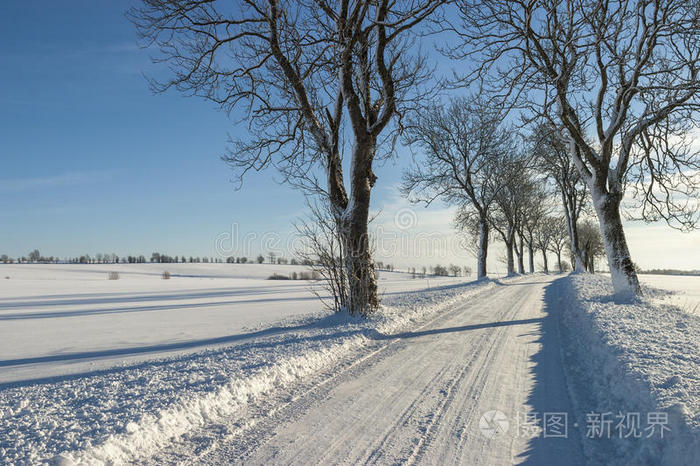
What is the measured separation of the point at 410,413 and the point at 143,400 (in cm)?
246

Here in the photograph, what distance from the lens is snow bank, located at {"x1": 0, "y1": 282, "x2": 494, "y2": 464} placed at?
269 cm

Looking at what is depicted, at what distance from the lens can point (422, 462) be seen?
256 centimetres

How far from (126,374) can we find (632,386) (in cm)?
531

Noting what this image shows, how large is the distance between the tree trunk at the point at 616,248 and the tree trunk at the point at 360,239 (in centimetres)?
718

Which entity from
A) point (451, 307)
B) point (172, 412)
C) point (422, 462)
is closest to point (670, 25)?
point (451, 307)

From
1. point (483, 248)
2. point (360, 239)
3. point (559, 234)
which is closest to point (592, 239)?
point (559, 234)

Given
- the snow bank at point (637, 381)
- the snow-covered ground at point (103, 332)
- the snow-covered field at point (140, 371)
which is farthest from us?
the snow-covered ground at point (103, 332)

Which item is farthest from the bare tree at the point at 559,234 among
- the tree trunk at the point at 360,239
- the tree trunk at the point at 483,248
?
the tree trunk at the point at 360,239

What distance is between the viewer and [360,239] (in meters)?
9.10

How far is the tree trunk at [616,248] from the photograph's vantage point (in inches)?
412

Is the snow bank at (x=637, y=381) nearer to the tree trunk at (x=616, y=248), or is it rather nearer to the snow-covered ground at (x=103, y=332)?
the tree trunk at (x=616, y=248)

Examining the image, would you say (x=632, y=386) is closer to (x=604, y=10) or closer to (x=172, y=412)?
(x=172, y=412)

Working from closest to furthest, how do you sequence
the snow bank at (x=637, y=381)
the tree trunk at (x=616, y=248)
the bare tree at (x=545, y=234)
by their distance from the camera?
the snow bank at (x=637, y=381) < the tree trunk at (x=616, y=248) < the bare tree at (x=545, y=234)

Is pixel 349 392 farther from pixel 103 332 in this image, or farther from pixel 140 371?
pixel 103 332
